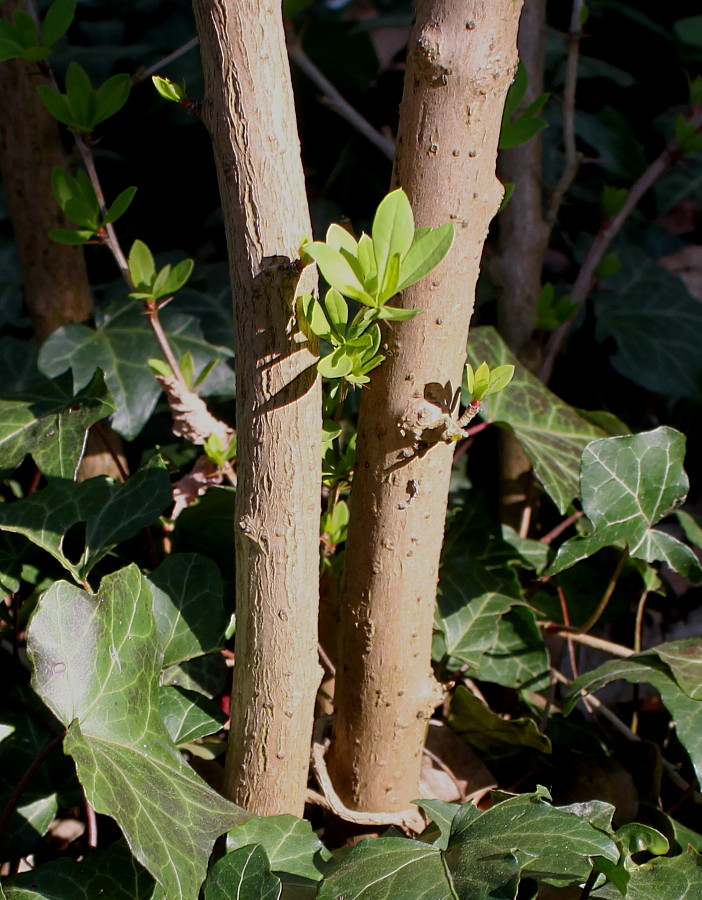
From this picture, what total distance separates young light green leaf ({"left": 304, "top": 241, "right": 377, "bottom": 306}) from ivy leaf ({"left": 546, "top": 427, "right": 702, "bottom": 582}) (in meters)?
0.47

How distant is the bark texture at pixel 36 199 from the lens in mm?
1067

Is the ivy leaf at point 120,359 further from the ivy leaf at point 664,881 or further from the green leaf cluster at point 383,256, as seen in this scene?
the ivy leaf at point 664,881

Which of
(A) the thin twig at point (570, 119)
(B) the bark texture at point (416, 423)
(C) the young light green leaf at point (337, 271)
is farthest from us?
(A) the thin twig at point (570, 119)

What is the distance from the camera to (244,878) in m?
0.64

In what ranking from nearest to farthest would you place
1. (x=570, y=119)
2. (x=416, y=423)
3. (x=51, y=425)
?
(x=416, y=423) < (x=51, y=425) < (x=570, y=119)

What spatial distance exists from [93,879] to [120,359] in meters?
0.67

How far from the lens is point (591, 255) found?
135 centimetres

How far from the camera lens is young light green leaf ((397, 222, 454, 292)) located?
0.55 m

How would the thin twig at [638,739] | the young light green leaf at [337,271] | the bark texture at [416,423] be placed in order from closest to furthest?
the young light green leaf at [337,271] < the bark texture at [416,423] < the thin twig at [638,739]

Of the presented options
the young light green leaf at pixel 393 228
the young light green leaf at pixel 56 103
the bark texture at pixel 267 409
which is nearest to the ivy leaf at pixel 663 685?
the bark texture at pixel 267 409

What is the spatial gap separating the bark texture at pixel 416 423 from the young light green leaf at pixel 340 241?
11cm

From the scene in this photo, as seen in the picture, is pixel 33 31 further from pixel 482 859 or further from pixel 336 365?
pixel 482 859

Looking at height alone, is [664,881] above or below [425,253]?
below

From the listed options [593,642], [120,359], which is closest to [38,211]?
[120,359]
